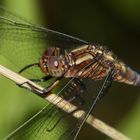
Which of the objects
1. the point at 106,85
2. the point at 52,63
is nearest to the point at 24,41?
the point at 52,63

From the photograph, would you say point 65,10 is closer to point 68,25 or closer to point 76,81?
point 68,25

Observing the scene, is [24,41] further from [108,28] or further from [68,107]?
[108,28]

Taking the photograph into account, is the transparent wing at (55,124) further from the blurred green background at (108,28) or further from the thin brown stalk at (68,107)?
the blurred green background at (108,28)

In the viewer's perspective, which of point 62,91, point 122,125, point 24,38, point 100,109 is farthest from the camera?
point 100,109

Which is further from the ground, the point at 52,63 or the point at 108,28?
the point at 108,28

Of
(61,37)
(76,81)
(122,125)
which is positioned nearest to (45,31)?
(61,37)

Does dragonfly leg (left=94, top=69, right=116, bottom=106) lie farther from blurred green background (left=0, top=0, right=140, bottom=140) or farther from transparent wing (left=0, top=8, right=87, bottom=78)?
blurred green background (left=0, top=0, right=140, bottom=140)

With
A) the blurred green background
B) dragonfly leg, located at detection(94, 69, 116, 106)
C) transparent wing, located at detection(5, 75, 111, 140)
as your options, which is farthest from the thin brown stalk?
the blurred green background
